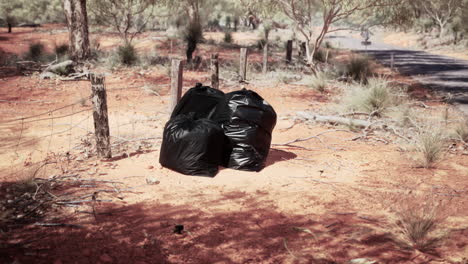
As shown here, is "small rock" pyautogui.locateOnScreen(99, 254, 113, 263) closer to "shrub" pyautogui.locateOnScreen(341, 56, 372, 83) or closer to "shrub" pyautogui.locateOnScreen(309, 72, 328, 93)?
"shrub" pyautogui.locateOnScreen(309, 72, 328, 93)

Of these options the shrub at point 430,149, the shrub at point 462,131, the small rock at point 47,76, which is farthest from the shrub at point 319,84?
the small rock at point 47,76

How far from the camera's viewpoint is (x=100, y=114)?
5.23m

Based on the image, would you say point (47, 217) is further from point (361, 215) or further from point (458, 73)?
point (458, 73)

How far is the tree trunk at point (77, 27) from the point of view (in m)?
12.5

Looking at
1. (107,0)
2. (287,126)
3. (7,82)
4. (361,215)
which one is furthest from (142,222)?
(107,0)

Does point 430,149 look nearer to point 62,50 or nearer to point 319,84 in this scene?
point 319,84

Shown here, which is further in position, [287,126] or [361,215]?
[287,126]

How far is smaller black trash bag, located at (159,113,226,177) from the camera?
467 cm

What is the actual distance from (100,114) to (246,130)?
1.97 m

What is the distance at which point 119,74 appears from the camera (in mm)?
12547

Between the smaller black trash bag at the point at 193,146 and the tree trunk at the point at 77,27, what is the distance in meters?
9.40

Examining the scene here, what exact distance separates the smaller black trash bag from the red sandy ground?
0.46 feet

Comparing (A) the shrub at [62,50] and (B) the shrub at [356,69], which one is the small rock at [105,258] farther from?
(A) the shrub at [62,50]

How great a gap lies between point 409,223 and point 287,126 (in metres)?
4.42
